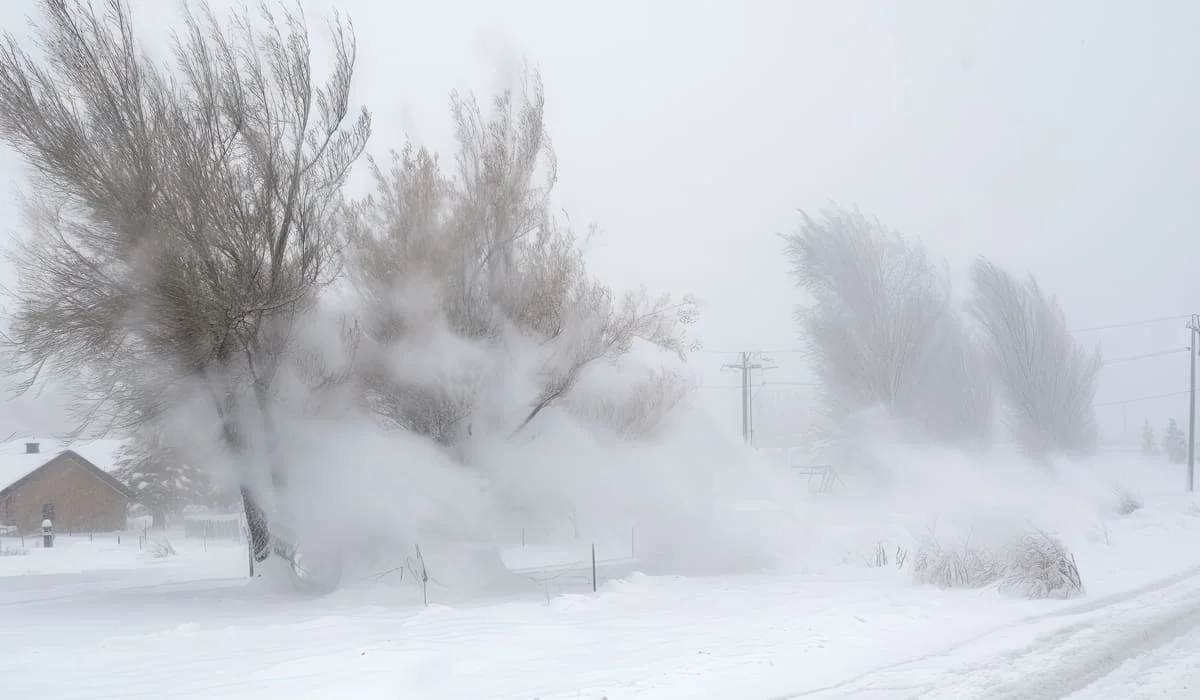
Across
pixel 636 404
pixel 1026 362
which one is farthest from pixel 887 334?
pixel 636 404

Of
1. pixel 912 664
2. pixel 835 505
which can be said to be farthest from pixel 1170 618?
pixel 835 505

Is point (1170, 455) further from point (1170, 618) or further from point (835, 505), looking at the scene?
point (1170, 618)

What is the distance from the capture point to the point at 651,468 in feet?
64.1

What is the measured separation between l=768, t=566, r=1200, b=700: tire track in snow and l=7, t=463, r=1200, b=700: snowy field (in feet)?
0.10

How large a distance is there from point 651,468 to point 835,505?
326 inches

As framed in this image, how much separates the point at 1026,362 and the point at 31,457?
4064 cm

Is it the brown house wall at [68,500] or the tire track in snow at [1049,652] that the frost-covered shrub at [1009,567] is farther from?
the brown house wall at [68,500]

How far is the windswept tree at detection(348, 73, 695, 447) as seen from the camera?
630 inches

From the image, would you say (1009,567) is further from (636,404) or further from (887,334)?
(887,334)

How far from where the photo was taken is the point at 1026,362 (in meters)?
40.0

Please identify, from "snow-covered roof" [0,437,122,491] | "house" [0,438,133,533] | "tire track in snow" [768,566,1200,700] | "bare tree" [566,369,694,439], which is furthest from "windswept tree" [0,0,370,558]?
"house" [0,438,133,533]

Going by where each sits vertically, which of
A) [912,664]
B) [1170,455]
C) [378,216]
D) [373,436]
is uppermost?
[378,216]

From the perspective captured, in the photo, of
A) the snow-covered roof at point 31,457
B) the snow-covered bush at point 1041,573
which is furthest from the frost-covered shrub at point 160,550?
the snow-covered bush at point 1041,573

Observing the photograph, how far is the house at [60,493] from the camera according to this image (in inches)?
1581
